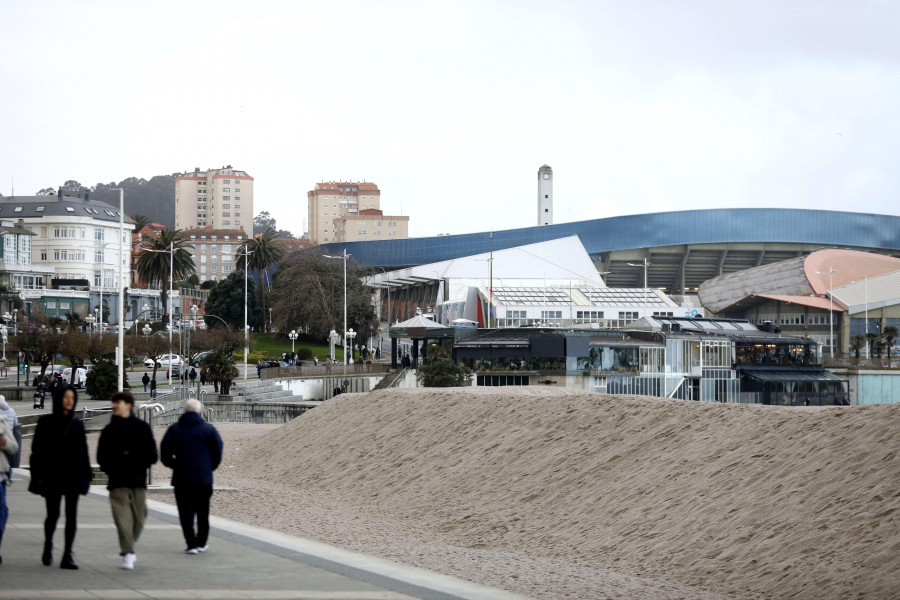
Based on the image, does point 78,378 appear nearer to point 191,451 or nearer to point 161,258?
point 161,258

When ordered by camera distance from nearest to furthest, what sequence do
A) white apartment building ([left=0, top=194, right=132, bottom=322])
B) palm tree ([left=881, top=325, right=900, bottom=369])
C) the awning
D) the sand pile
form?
1. the sand pile
2. the awning
3. palm tree ([left=881, top=325, right=900, bottom=369])
4. white apartment building ([left=0, top=194, right=132, bottom=322])

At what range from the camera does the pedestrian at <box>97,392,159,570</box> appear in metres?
8.59

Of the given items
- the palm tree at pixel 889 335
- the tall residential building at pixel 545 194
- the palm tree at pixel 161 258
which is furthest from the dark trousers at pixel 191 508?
the tall residential building at pixel 545 194

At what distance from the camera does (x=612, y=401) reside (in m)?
20.2

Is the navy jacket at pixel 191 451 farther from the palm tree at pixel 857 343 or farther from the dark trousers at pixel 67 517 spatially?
the palm tree at pixel 857 343

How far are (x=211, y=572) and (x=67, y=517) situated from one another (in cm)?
129

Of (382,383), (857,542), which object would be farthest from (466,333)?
(857,542)

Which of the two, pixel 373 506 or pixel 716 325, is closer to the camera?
pixel 373 506

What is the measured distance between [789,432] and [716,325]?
47.6 meters

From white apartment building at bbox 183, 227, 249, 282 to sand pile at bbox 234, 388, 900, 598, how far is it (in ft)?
528

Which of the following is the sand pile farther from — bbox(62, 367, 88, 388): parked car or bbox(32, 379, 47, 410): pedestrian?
bbox(62, 367, 88, 388): parked car

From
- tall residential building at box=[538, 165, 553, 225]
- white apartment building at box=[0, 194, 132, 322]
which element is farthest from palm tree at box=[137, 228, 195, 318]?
tall residential building at box=[538, 165, 553, 225]

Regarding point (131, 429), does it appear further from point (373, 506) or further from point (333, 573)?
point (373, 506)

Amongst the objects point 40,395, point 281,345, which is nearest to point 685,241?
point 281,345
